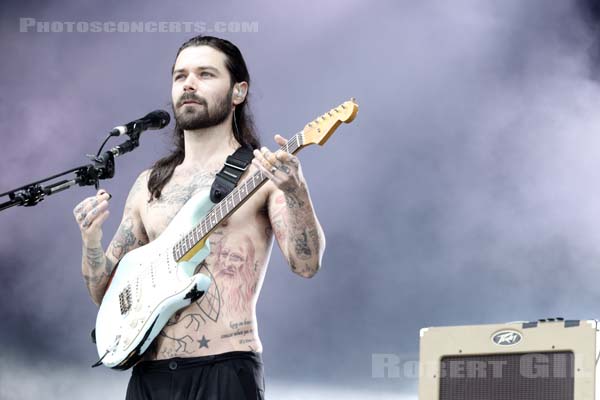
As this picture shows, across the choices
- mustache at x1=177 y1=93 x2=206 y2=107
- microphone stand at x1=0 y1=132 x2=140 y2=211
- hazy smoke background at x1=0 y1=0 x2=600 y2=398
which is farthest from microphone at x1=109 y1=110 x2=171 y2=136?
hazy smoke background at x1=0 y1=0 x2=600 y2=398

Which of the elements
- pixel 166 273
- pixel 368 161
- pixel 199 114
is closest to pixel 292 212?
pixel 166 273

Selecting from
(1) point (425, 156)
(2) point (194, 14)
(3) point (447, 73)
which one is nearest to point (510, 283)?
(1) point (425, 156)

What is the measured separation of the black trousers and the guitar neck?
302 mm

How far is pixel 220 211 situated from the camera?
289cm

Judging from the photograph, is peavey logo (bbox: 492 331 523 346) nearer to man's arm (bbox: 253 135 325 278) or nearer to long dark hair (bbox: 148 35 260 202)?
man's arm (bbox: 253 135 325 278)

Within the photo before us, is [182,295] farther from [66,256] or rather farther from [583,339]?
[66,256]

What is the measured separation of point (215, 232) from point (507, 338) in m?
0.87

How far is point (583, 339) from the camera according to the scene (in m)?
2.56

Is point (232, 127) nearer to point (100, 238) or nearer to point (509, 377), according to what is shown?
point (100, 238)

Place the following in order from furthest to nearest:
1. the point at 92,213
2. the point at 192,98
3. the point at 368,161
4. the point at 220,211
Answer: the point at 368,161 < the point at 192,98 < the point at 92,213 < the point at 220,211

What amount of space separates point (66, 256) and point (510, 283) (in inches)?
91.2

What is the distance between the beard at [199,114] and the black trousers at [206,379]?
729 mm

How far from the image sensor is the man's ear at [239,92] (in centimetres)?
322

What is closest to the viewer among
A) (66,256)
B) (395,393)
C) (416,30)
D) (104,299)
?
(104,299)
